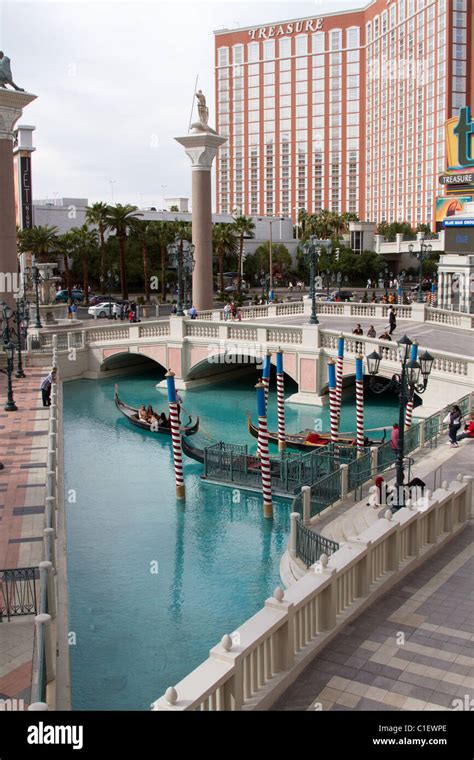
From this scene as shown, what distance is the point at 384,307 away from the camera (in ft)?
160

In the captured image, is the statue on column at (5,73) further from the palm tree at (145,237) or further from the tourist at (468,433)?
the tourist at (468,433)

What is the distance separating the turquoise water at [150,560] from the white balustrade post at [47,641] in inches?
80.3

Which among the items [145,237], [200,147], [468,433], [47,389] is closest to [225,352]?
[47,389]

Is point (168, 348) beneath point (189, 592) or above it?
above

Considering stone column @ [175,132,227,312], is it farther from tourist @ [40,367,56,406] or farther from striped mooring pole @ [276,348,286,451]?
striped mooring pole @ [276,348,286,451]

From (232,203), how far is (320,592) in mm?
128973

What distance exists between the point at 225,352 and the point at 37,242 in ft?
124

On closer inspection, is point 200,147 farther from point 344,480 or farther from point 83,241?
point 83,241

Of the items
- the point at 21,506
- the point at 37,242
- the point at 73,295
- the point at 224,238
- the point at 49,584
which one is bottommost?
the point at 21,506

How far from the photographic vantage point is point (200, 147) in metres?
48.1

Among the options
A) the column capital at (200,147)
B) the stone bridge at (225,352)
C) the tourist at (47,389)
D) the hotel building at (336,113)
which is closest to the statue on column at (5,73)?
the column capital at (200,147)
